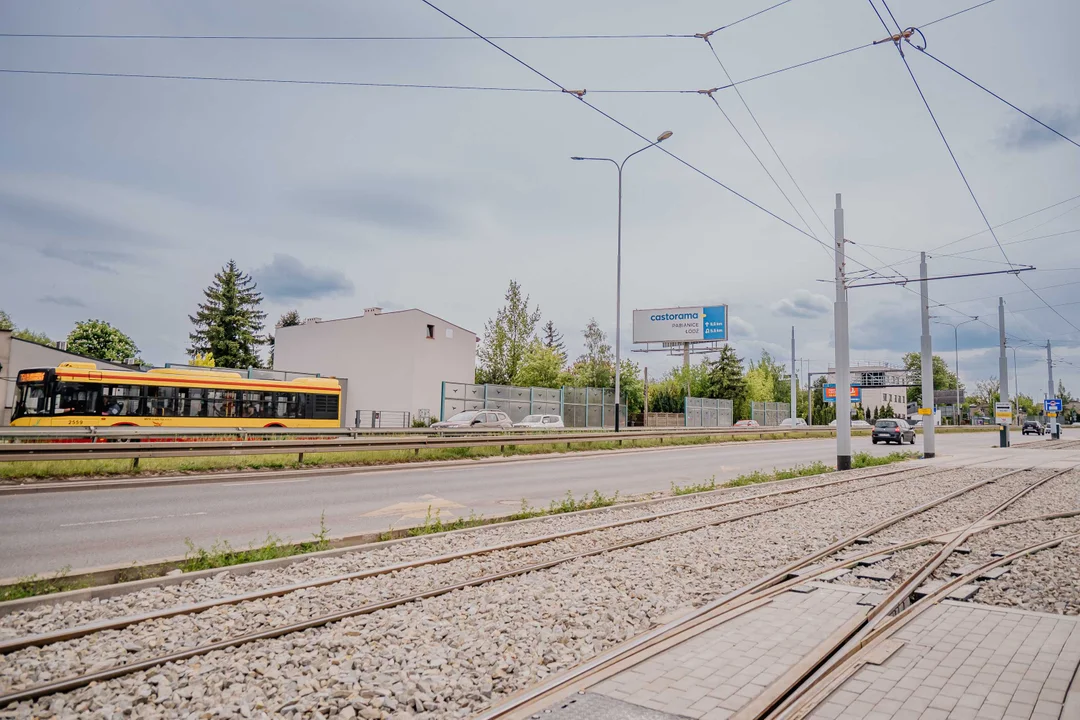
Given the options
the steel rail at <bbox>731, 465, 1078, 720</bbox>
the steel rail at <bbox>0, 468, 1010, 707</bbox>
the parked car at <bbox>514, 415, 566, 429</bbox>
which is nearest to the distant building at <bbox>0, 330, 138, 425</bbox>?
the parked car at <bbox>514, 415, 566, 429</bbox>

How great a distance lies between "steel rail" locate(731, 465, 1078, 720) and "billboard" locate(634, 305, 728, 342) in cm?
5434

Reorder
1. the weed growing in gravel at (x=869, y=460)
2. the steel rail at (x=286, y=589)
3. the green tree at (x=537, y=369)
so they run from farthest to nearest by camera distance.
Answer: the green tree at (x=537, y=369), the weed growing in gravel at (x=869, y=460), the steel rail at (x=286, y=589)

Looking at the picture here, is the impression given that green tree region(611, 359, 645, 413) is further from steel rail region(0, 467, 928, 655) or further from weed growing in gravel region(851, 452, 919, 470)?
steel rail region(0, 467, 928, 655)

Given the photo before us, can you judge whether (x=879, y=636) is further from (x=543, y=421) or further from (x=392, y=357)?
(x=392, y=357)

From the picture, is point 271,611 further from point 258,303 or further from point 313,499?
point 258,303

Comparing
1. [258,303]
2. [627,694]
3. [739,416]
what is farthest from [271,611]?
[258,303]

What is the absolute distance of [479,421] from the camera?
31.6 metres

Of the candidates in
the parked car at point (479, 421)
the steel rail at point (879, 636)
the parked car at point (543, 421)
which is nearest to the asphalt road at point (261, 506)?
the steel rail at point (879, 636)

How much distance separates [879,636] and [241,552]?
6681mm

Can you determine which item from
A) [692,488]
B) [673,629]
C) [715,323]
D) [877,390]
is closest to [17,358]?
[692,488]

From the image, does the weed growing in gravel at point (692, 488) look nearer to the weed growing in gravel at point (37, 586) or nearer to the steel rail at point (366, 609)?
the steel rail at point (366, 609)

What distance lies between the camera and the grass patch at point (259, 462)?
15328mm

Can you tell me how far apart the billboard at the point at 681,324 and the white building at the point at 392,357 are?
17.0 m

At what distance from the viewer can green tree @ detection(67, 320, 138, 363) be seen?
8094cm
